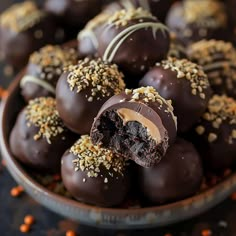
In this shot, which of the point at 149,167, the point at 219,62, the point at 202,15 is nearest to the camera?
the point at 149,167

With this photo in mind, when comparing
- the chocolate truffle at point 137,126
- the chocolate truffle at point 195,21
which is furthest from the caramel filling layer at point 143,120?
the chocolate truffle at point 195,21

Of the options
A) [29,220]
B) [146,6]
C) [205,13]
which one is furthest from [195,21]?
[29,220]

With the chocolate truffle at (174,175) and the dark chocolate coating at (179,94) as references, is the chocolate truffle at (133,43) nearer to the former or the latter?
the dark chocolate coating at (179,94)

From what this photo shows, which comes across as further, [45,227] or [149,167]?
[45,227]

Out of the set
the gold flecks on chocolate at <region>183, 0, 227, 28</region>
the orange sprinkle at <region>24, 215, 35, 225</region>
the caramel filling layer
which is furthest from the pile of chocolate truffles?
the gold flecks on chocolate at <region>183, 0, 227, 28</region>

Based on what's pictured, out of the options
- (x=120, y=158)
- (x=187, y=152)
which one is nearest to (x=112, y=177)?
(x=120, y=158)

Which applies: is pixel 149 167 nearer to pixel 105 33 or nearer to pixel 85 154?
pixel 85 154
